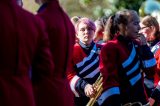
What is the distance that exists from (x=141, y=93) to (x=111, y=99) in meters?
0.34

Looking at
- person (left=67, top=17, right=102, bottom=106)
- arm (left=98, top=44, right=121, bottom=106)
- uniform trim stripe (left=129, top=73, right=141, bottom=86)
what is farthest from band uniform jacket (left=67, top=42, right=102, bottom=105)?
uniform trim stripe (left=129, top=73, right=141, bottom=86)

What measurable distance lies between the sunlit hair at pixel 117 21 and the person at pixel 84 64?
0.75 meters

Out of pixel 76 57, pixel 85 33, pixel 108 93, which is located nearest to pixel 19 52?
pixel 108 93

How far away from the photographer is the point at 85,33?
8680 mm

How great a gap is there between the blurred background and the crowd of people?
7.99 metres

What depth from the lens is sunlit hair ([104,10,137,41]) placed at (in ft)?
24.6

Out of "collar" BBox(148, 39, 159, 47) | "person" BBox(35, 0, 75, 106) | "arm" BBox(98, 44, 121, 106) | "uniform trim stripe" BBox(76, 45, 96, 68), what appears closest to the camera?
"person" BBox(35, 0, 75, 106)

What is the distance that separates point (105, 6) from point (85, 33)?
1654cm

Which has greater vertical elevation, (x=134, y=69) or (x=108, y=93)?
(x=134, y=69)

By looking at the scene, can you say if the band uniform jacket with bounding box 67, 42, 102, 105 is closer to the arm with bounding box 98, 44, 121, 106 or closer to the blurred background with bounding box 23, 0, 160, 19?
the arm with bounding box 98, 44, 121, 106

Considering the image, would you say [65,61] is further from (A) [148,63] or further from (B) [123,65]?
(A) [148,63]

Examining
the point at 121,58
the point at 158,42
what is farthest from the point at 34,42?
the point at 158,42

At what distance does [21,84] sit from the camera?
5312 mm

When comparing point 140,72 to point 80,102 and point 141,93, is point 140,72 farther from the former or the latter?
point 80,102
